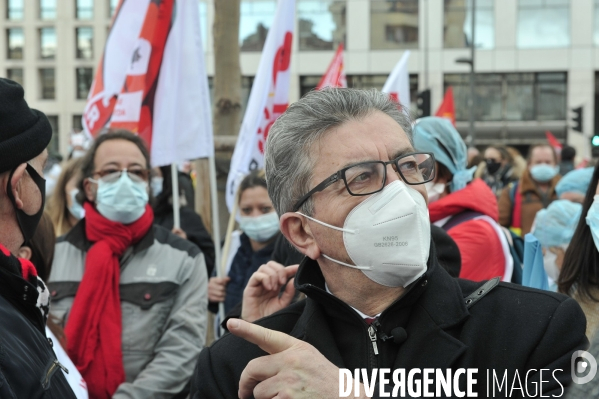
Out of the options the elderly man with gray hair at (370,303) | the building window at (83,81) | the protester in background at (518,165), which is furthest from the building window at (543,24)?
the elderly man with gray hair at (370,303)

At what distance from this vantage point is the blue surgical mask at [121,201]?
4531 mm

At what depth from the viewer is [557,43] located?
3906cm

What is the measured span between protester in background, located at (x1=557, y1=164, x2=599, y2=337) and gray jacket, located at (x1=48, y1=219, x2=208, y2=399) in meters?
A: 2.00

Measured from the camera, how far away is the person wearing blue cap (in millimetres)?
4047

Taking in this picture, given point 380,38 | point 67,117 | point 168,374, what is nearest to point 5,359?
point 168,374

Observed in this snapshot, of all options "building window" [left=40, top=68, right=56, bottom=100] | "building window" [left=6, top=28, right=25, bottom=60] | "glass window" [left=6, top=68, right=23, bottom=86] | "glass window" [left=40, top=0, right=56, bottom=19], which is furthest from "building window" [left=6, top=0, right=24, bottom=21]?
"building window" [left=40, top=68, right=56, bottom=100]

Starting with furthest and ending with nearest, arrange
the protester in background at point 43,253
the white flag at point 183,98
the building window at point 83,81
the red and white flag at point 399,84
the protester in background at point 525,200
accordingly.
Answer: the building window at point 83,81
the protester in background at point 525,200
the red and white flag at point 399,84
the white flag at point 183,98
the protester in background at point 43,253

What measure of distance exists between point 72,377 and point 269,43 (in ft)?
10.9

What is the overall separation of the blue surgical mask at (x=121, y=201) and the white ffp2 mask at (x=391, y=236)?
8.38 feet

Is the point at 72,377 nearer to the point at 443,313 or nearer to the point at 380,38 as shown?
the point at 443,313

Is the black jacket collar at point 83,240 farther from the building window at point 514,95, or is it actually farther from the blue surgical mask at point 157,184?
the building window at point 514,95

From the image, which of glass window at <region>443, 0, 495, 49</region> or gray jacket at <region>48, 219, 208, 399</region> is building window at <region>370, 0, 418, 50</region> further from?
gray jacket at <region>48, 219, 208, 399</region>

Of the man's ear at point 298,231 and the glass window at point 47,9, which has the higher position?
the glass window at point 47,9

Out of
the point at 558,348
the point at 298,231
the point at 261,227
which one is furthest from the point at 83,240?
the point at 558,348
